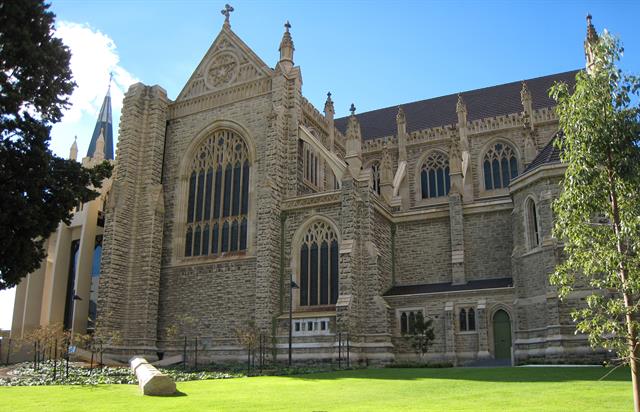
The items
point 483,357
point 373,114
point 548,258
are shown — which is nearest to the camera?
point 548,258

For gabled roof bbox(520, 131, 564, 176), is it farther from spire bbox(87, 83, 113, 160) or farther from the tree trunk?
spire bbox(87, 83, 113, 160)

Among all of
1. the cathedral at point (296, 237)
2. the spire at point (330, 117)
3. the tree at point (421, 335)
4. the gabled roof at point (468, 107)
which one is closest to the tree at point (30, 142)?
the cathedral at point (296, 237)

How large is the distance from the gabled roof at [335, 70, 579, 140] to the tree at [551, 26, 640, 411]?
28.4 m

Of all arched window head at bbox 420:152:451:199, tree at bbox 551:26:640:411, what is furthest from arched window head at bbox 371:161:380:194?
tree at bbox 551:26:640:411

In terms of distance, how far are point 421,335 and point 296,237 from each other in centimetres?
739

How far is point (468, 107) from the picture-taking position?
4147 centimetres

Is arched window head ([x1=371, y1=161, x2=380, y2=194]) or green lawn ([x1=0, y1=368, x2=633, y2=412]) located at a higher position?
arched window head ([x1=371, y1=161, x2=380, y2=194])

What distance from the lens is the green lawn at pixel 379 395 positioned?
37.1ft

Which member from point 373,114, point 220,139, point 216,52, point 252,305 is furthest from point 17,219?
point 373,114

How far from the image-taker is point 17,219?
15508 mm

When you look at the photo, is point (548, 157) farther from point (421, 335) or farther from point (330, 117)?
point (330, 117)

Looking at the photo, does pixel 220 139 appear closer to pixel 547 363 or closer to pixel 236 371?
pixel 236 371

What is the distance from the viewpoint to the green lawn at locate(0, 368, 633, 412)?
11305 millimetres

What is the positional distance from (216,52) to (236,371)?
18.7 m
